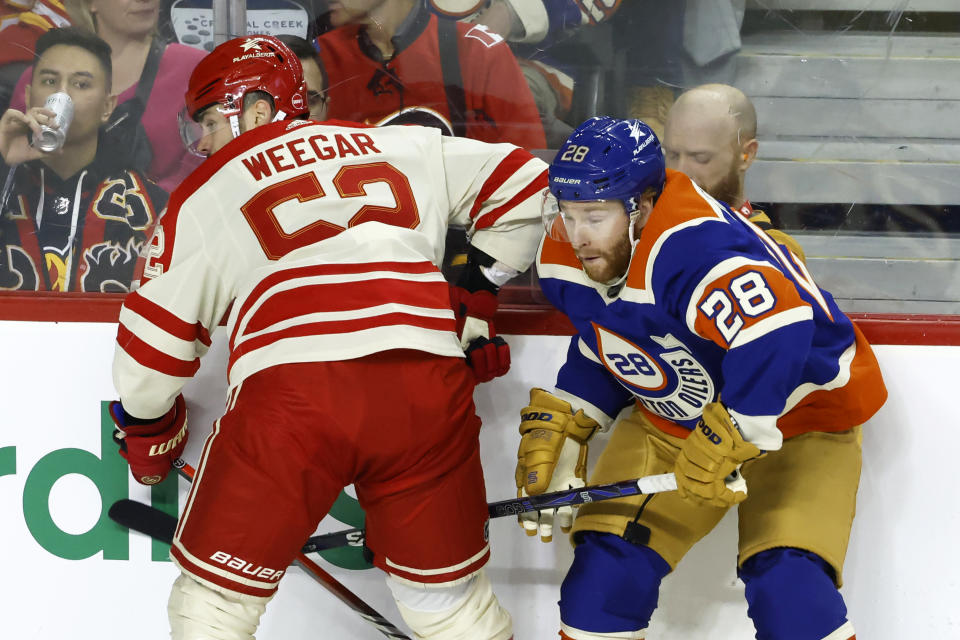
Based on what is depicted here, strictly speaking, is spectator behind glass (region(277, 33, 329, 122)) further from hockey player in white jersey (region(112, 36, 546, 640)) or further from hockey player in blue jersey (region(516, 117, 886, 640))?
hockey player in blue jersey (region(516, 117, 886, 640))

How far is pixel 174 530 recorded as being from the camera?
2.07 meters

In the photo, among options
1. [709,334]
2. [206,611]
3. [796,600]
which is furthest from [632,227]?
[206,611]

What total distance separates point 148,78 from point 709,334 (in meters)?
1.40

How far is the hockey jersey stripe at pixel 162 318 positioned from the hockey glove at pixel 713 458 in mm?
860

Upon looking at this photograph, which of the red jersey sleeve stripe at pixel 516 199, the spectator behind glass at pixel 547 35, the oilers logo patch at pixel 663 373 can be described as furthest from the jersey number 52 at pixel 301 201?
the spectator behind glass at pixel 547 35

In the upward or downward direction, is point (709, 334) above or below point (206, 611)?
above

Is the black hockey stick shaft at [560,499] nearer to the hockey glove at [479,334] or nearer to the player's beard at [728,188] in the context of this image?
the hockey glove at [479,334]

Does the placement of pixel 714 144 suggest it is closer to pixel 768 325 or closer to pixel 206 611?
pixel 768 325

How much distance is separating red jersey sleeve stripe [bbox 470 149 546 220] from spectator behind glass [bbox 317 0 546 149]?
0.38 m

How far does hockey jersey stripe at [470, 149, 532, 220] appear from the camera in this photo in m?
1.87

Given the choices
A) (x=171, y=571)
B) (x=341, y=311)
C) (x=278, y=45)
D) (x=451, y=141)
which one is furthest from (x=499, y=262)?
(x=171, y=571)

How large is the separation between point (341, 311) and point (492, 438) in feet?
2.09

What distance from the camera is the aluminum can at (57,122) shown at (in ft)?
7.32

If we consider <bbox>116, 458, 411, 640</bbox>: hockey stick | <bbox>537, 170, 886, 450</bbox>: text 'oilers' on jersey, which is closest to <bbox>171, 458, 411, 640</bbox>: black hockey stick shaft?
<bbox>116, 458, 411, 640</bbox>: hockey stick
